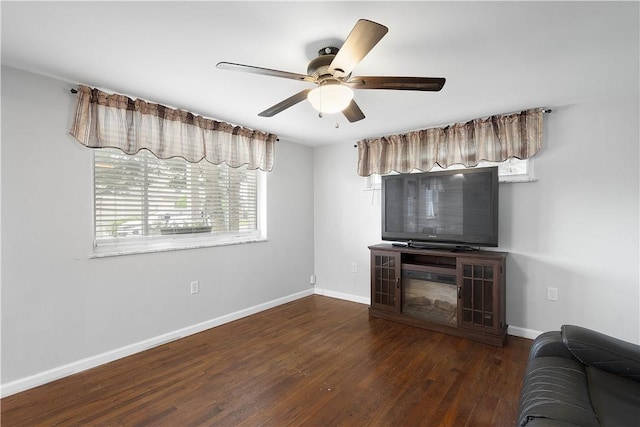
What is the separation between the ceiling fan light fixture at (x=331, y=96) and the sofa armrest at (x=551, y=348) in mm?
1857

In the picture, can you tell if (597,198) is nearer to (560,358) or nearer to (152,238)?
(560,358)

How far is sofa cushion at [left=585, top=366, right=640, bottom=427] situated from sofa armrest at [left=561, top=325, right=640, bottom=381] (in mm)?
34

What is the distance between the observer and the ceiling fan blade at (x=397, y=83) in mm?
1725

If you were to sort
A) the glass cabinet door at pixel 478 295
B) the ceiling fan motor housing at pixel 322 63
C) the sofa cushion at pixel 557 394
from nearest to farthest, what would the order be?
the sofa cushion at pixel 557 394, the ceiling fan motor housing at pixel 322 63, the glass cabinet door at pixel 478 295

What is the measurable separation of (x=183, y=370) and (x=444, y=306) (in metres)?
2.63

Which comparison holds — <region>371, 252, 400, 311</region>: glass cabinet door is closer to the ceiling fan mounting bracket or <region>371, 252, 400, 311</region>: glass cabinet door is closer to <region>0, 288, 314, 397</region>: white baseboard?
<region>0, 288, 314, 397</region>: white baseboard

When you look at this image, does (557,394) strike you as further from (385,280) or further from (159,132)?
(159,132)

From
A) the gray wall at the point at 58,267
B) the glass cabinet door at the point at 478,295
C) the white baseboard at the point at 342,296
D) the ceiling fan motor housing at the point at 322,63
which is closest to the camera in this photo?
the ceiling fan motor housing at the point at 322,63

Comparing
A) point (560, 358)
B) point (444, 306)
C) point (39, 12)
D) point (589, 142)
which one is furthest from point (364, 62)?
point (444, 306)

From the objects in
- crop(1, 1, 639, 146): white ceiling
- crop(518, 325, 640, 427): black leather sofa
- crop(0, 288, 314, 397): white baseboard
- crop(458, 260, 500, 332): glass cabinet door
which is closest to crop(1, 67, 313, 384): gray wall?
crop(0, 288, 314, 397): white baseboard

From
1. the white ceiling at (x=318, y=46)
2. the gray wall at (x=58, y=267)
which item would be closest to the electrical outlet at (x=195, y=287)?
the gray wall at (x=58, y=267)

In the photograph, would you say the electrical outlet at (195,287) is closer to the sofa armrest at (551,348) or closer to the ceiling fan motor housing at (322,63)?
the ceiling fan motor housing at (322,63)

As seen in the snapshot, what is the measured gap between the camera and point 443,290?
3242 mm

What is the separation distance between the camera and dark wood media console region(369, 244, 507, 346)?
286 centimetres
